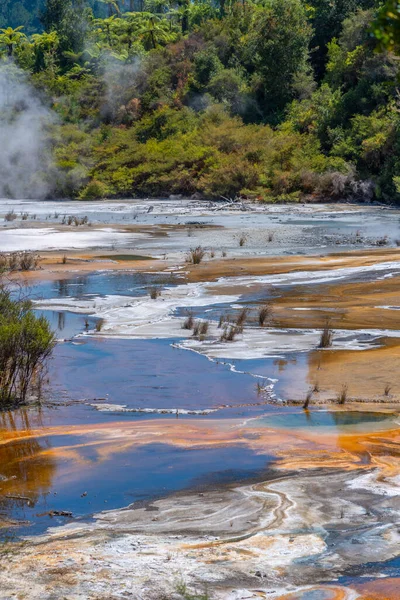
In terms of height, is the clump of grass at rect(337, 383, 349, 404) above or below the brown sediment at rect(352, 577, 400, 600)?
below

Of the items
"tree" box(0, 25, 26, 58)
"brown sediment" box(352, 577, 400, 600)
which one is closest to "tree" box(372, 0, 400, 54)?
"brown sediment" box(352, 577, 400, 600)

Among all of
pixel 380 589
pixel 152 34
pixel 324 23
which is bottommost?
Result: pixel 380 589

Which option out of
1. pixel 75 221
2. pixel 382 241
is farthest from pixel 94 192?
pixel 382 241

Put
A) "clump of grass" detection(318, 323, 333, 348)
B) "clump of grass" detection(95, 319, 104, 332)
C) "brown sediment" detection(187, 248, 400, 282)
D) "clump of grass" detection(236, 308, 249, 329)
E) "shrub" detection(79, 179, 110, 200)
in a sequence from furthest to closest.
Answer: "shrub" detection(79, 179, 110, 200) → "brown sediment" detection(187, 248, 400, 282) → "clump of grass" detection(236, 308, 249, 329) → "clump of grass" detection(95, 319, 104, 332) → "clump of grass" detection(318, 323, 333, 348)

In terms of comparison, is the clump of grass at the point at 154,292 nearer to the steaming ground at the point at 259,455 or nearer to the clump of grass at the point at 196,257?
the steaming ground at the point at 259,455

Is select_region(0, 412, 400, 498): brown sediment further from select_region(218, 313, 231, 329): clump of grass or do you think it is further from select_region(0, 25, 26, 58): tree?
select_region(0, 25, 26, 58): tree

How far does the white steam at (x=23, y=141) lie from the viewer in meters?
47.4

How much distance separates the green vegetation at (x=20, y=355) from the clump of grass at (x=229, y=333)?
2.85 metres

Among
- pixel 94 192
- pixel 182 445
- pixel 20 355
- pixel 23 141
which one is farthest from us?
pixel 23 141

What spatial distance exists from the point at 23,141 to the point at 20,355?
143 feet

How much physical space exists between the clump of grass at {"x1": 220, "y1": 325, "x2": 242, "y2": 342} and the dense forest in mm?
24092

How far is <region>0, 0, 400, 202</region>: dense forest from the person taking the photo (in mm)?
39375

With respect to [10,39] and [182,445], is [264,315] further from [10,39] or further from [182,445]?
[10,39]

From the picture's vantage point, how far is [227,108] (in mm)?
49156
